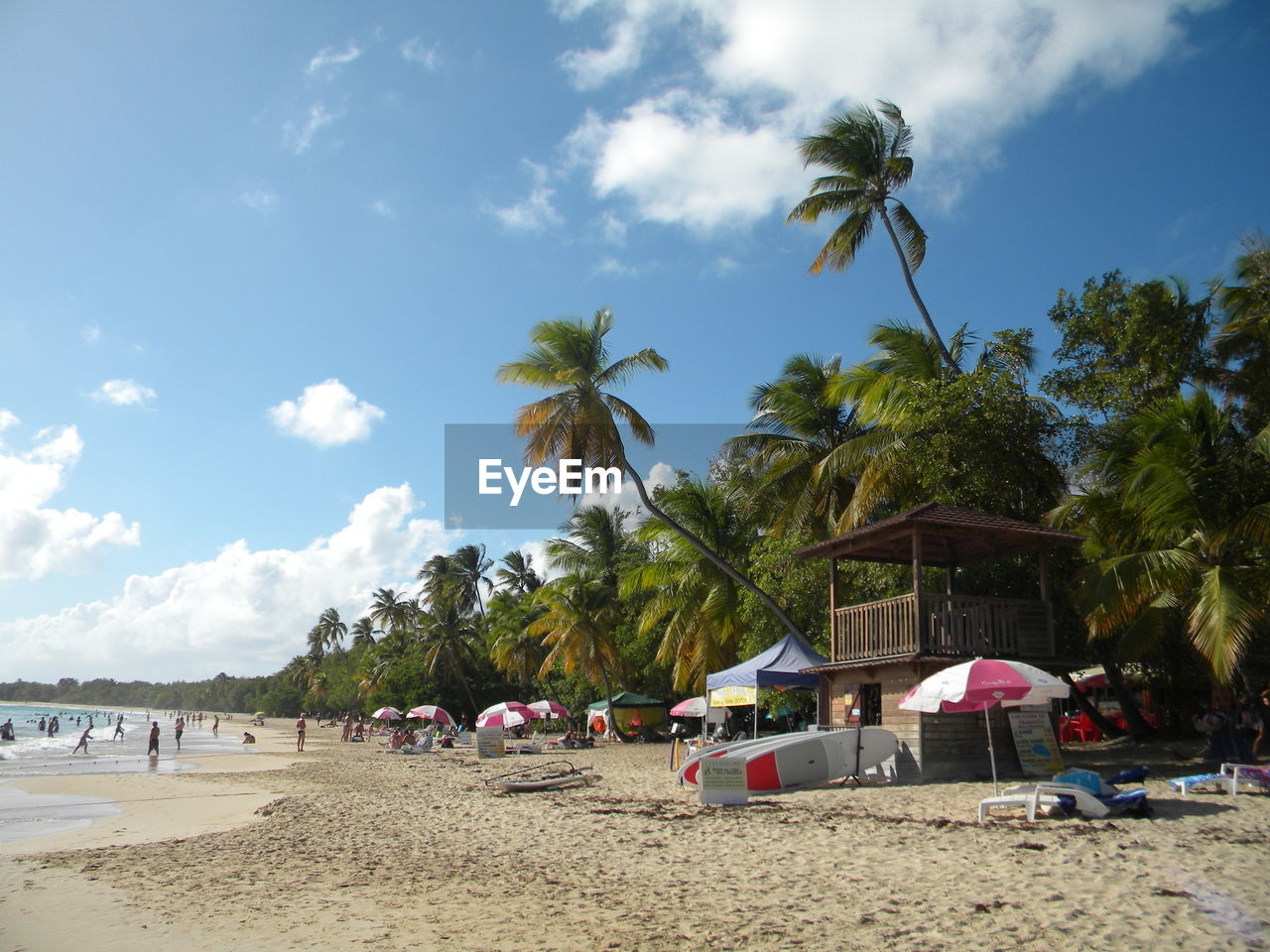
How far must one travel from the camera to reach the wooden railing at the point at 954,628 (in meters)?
14.9

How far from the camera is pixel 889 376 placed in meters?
20.9

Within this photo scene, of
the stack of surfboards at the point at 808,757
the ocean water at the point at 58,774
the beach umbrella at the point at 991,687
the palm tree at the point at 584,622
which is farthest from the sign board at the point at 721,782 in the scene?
the palm tree at the point at 584,622

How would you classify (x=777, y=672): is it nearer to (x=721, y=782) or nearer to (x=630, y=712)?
(x=721, y=782)

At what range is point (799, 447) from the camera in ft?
79.7

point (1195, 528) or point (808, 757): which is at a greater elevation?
point (1195, 528)

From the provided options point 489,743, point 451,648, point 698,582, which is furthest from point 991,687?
point 451,648

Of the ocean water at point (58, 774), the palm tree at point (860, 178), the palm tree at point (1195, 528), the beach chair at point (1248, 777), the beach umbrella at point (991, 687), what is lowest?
the ocean water at point (58, 774)

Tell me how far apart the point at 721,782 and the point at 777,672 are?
5.24m

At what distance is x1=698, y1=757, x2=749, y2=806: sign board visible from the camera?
506 inches

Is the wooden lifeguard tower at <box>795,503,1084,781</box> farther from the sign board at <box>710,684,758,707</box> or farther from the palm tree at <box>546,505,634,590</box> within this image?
the palm tree at <box>546,505,634,590</box>

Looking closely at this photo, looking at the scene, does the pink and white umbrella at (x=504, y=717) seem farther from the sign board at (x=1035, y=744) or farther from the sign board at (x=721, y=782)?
the sign board at (x=1035, y=744)

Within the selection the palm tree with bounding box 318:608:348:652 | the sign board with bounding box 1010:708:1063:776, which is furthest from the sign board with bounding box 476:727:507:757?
the palm tree with bounding box 318:608:348:652

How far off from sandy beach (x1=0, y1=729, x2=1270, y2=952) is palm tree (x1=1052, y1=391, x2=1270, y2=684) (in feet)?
8.48

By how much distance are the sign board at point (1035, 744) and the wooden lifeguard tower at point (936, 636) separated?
867 millimetres
